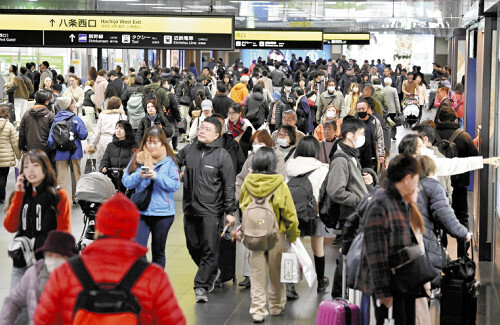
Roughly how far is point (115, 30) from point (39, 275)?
11317mm

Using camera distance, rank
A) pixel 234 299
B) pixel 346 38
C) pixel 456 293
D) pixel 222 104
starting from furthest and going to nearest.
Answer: pixel 346 38 → pixel 222 104 → pixel 234 299 → pixel 456 293

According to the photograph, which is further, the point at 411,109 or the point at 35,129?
the point at 411,109

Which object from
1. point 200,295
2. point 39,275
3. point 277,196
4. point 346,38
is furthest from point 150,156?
point 346,38

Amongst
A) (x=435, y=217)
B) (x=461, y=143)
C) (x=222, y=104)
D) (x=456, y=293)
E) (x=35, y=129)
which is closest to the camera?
(x=435, y=217)

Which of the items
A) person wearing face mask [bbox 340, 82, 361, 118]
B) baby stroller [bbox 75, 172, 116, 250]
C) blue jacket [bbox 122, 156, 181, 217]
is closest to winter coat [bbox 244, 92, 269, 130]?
person wearing face mask [bbox 340, 82, 361, 118]

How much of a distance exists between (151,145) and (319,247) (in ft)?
6.51

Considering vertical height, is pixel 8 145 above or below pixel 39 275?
above

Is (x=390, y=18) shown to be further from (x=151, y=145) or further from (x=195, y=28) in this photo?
(x=151, y=145)

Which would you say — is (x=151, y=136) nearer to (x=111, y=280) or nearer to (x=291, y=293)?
(x=291, y=293)

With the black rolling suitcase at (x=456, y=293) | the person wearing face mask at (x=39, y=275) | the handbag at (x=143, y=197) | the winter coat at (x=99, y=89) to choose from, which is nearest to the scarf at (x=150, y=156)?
the handbag at (x=143, y=197)

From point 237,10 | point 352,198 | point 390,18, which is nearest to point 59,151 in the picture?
point 352,198

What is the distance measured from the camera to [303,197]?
27.8 ft

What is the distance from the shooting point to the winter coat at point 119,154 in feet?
34.8

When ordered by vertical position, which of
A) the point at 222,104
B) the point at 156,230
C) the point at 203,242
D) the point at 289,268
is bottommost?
the point at 289,268
